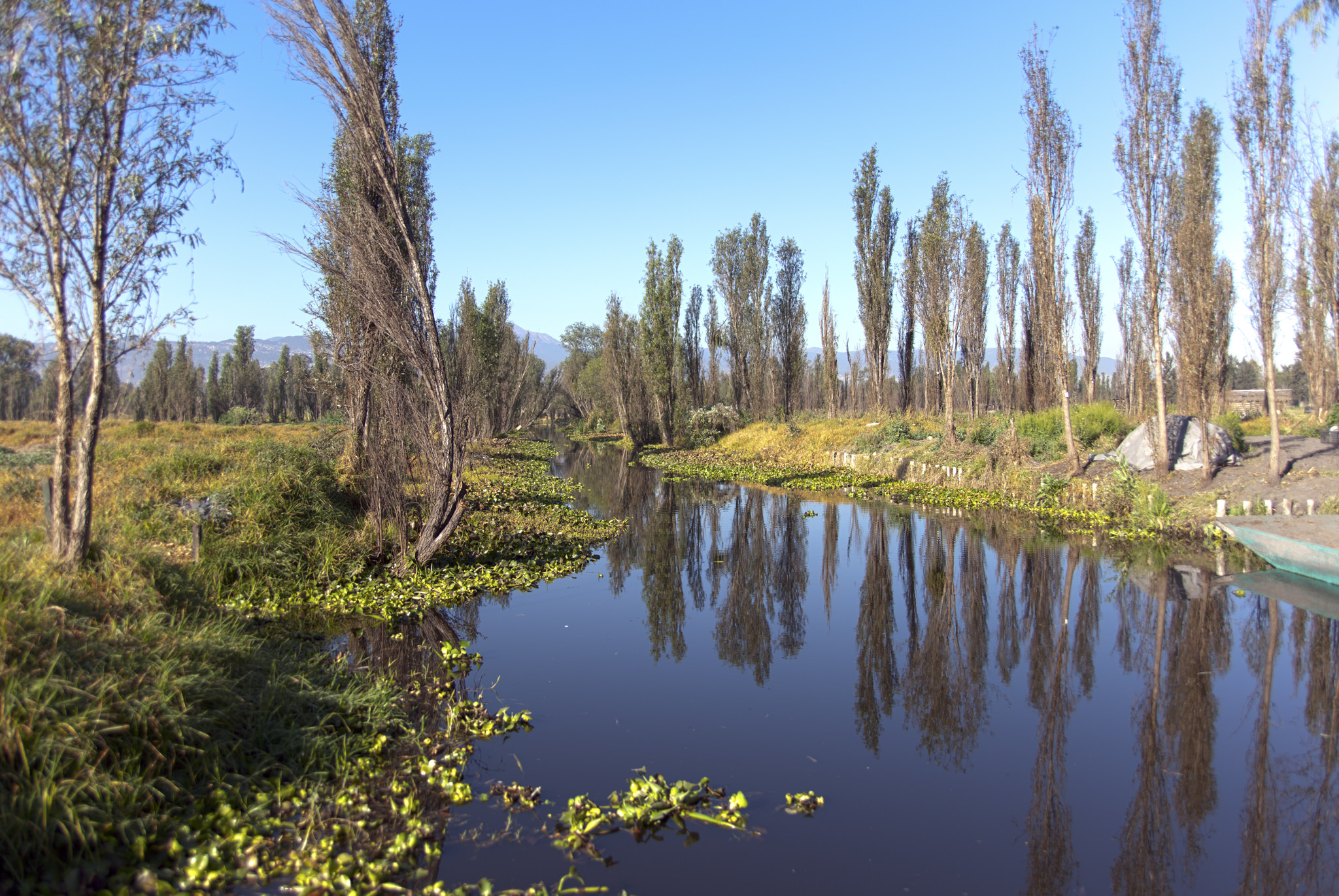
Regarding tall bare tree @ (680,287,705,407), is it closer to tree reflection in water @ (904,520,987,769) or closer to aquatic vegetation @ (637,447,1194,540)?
aquatic vegetation @ (637,447,1194,540)

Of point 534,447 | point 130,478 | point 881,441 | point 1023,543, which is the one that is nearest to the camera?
point 130,478

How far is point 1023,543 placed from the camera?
11430mm

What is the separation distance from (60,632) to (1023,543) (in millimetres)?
11878

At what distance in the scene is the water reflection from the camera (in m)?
3.96

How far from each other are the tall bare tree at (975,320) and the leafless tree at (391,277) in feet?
76.6

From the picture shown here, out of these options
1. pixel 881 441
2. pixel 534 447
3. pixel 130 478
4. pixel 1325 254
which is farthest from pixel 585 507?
pixel 534 447

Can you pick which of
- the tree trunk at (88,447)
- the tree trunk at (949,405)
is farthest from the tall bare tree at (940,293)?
the tree trunk at (88,447)

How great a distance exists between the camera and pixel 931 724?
17.7ft

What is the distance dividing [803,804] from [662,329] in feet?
98.6

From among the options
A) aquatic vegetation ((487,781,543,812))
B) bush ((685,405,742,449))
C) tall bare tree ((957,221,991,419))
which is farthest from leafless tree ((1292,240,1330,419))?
bush ((685,405,742,449))

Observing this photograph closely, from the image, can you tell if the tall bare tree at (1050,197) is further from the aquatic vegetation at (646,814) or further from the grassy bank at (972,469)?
the aquatic vegetation at (646,814)

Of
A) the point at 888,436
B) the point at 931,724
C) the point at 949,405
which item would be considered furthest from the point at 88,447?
the point at 888,436

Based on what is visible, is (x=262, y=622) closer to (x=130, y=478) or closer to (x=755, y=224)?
(x=130, y=478)

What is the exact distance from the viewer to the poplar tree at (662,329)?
33.2m
